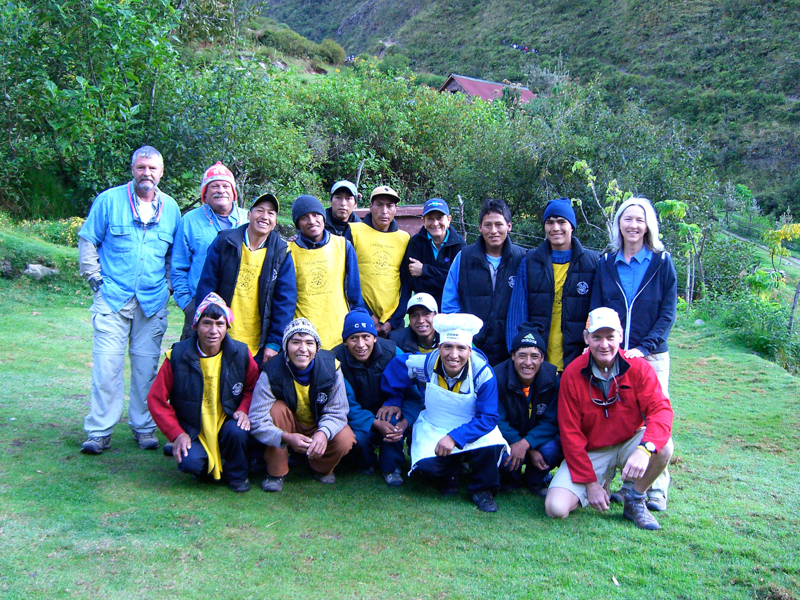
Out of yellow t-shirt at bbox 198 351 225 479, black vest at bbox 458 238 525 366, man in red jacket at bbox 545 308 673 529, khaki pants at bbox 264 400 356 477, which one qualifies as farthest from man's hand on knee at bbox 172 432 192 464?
man in red jacket at bbox 545 308 673 529

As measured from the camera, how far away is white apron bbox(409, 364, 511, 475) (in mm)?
4360

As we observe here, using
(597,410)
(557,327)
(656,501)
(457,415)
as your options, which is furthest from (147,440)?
(656,501)

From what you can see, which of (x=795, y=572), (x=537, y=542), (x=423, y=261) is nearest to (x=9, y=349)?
(x=423, y=261)

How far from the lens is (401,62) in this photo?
47.6 meters

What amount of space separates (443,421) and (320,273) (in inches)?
56.7

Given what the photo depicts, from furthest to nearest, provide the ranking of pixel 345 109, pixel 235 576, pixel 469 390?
pixel 345 109
pixel 469 390
pixel 235 576

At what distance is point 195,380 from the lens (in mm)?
4320

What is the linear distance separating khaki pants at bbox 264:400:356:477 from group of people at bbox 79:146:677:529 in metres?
0.01

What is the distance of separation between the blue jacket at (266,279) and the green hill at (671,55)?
3035 cm

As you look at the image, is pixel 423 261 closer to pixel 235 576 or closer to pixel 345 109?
pixel 235 576

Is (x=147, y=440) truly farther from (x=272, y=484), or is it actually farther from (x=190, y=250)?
(x=190, y=250)

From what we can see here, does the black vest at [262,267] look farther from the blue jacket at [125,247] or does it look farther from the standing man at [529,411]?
the standing man at [529,411]

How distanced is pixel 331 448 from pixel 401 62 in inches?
1840

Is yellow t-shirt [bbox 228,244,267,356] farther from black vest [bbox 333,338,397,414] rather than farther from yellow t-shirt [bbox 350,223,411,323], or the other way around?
yellow t-shirt [bbox 350,223,411,323]
